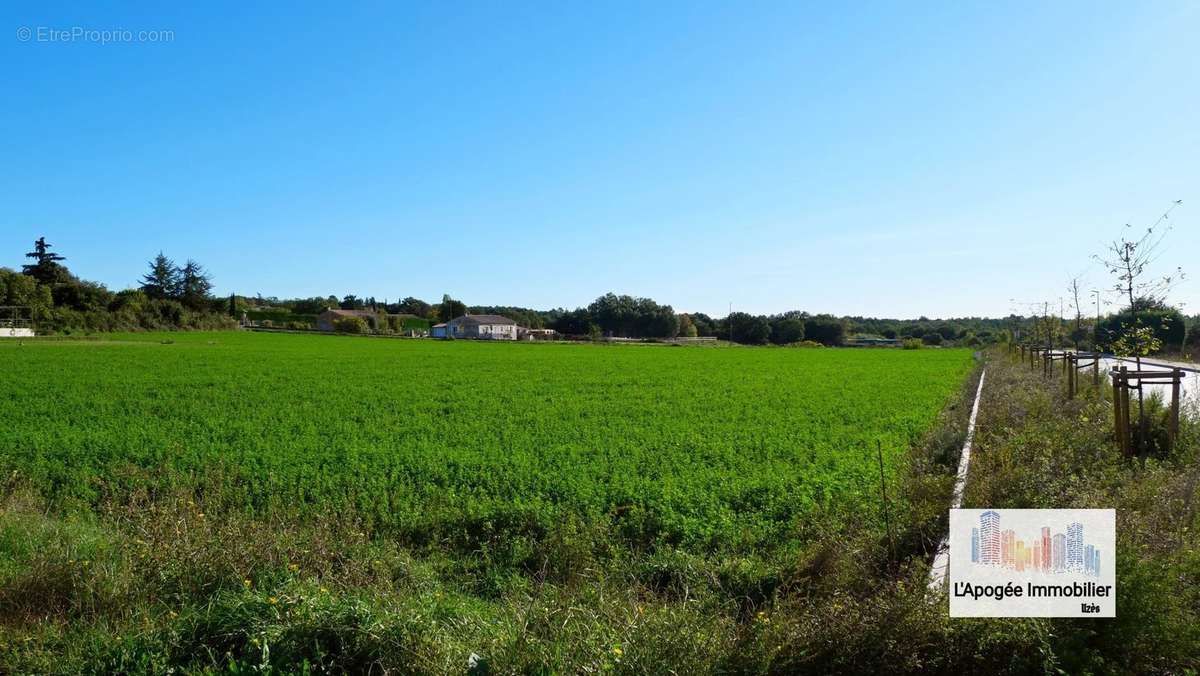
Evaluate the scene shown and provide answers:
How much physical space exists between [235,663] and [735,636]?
121 inches

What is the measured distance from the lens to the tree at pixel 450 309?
146375 mm

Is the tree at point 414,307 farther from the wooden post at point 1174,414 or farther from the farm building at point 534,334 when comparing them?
the wooden post at point 1174,414

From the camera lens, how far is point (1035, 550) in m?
4.51

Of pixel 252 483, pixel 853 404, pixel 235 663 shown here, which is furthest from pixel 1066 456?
pixel 853 404

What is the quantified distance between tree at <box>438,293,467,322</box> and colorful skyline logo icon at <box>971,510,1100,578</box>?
143 metres

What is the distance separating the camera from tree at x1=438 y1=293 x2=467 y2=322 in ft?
480

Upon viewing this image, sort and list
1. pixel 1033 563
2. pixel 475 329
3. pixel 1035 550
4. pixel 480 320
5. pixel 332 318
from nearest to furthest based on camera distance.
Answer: pixel 1033 563 < pixel 1035 550 < pixel 332 318 < pixel 475 329 < pixel 480 320

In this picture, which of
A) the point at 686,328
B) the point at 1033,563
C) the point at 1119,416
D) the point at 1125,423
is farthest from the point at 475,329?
the point at 1033,563

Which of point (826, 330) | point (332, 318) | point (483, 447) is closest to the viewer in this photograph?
point (483, 447)

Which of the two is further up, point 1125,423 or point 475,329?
point 475,329

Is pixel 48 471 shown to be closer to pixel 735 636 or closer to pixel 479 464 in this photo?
pixel 479 464

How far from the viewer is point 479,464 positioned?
1117cm

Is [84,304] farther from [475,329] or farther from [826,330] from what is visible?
[826,330]

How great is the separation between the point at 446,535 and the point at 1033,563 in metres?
5.83
